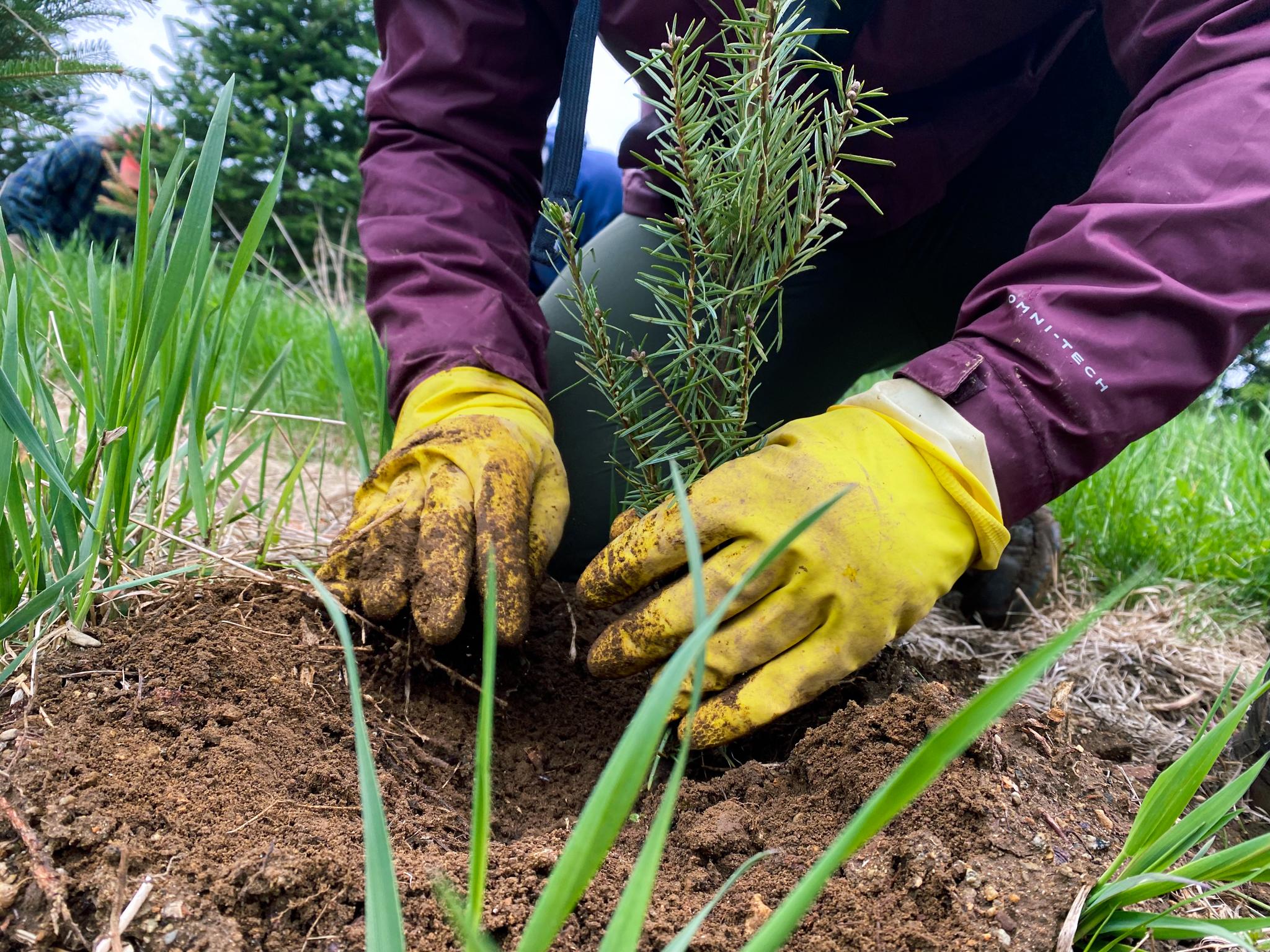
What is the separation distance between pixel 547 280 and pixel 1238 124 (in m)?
2.56

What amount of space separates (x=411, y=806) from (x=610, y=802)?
0.64 metres

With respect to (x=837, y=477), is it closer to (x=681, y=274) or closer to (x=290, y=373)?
(x=681, y=274)

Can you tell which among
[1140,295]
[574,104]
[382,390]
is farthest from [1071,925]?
[574,104]

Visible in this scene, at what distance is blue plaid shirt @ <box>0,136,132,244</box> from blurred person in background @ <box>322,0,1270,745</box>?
4858 mm

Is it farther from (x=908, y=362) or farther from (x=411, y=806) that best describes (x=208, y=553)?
(x=908, y=362)

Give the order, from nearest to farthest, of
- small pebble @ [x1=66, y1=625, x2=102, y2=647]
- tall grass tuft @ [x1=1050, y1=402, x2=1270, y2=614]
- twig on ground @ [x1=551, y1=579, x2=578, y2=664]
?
small pebble @ [x1=66, y1=625, x2=102, y2=647] → twig on ground @ [x1=551, y1=579, x2=578, y2=664] → tall grass tuft @ [x1=1050, y1=402, x2=1270, y2=614]

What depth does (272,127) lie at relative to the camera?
694 centimetres

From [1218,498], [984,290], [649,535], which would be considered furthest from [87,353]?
[1218,498]

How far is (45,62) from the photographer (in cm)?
192

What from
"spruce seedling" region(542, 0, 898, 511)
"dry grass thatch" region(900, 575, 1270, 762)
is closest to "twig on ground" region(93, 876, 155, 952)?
"spruce seedling" region(542, 0, 898, 511)

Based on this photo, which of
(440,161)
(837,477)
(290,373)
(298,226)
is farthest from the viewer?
(298,226)

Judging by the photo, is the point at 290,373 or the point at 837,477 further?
the point at 290,373

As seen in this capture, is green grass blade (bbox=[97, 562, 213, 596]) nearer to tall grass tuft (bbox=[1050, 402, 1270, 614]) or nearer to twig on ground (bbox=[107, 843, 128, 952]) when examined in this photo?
twig on ground (bbox=[107, 843, 128, 952])

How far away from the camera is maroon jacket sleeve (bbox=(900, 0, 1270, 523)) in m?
1.13
